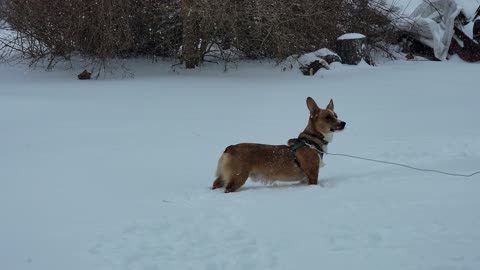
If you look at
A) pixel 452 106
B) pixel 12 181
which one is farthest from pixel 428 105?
pixel 12 181

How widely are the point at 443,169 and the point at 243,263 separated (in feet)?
10.9

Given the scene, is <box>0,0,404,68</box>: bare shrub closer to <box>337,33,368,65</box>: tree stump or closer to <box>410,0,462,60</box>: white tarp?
<box>337,33,368,65</box>: tree stump

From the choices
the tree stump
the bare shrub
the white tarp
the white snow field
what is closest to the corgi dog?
the white snow field

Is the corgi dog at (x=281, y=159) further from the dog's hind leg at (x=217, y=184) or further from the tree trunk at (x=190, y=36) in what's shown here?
the tree trunk at (x=190, y=36)

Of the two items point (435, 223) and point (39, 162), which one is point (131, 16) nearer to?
point (39, 162)

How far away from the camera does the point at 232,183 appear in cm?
568

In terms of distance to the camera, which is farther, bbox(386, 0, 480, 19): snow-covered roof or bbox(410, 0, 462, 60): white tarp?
bbox(386, 0, 480, 19): snow-covered roof

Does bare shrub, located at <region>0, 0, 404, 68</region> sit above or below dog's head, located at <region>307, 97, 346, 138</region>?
above

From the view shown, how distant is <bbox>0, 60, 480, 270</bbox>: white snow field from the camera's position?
3830mm

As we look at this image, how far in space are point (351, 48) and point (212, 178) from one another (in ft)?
32.6

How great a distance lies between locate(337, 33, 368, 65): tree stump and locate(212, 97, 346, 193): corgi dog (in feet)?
31.1

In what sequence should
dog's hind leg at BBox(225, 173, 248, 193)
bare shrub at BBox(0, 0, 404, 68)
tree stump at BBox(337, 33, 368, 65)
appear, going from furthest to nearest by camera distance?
tree stump at BBox(337, 33, 368, 65) < bare shrub at BBox(0, 0, 404, 68) < dog's hind leg at BBox(225, 173, 248, 193)

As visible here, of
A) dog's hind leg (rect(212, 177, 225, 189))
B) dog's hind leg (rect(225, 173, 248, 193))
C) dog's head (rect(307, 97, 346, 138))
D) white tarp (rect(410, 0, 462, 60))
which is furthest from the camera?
white tarp (rect(410, 0, 462, 60))

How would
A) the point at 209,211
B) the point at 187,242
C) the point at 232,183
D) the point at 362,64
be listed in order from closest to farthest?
the point at 187,242 < the point at 209,211 < the point at 232,183 < the point at 362,64
